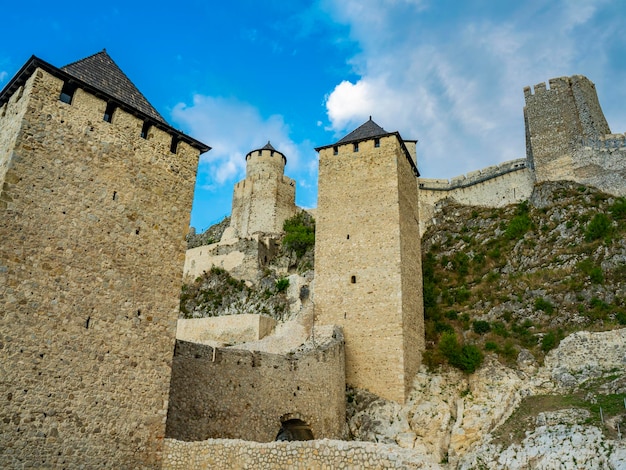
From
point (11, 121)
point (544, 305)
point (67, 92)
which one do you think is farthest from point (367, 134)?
point (11, 121)

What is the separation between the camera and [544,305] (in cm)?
2123

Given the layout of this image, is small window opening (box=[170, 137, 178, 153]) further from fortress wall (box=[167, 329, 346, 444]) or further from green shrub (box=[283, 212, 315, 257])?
green shrub (box=[283, 212, 315, 257])

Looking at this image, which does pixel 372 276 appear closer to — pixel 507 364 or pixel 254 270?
pixel 507 364

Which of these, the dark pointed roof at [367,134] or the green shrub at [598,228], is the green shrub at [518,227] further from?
the dark pointed roof at [367,134]

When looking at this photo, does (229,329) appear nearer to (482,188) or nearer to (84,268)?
(84,268)

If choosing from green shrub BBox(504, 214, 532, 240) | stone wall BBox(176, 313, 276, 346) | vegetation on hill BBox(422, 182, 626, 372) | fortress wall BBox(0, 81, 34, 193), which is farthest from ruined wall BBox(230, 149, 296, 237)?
fortress wall BBox(0, 81, 34, 193)

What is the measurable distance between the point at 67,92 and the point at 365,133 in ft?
47.0

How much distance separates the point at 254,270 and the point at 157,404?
2156cm

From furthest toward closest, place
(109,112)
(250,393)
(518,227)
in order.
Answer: (518,227) → (250,393) → (109,112)

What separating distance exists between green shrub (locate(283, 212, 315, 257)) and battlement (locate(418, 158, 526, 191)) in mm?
8895

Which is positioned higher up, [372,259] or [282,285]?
[282,285]

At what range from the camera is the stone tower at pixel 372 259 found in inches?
720

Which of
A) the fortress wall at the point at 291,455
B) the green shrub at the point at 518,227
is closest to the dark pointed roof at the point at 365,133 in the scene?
the green shrub at the point at 518,227

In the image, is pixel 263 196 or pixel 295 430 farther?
pixel 263 196
